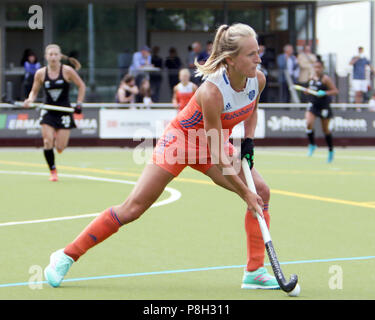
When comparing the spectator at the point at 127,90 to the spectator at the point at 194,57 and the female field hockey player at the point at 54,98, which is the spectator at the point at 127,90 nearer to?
the spectator at the point at 194,57

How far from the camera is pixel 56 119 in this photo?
45.1 ft

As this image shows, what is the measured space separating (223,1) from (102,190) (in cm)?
1655

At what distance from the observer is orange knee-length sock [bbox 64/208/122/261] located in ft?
19.6

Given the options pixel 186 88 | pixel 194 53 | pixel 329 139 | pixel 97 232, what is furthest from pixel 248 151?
pixel 194 53

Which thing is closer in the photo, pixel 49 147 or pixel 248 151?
pixel 248 151

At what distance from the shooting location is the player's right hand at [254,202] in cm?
580

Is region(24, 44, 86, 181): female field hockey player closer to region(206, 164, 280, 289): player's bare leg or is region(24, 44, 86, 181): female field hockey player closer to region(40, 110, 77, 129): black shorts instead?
region(40, 110, 77, 129): black shorts

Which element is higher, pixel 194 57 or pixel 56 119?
pixel 194 57

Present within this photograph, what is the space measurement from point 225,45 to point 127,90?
17662 mm

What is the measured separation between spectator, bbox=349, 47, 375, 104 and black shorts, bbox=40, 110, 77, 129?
496 inches

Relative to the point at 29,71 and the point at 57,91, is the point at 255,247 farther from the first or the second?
the point at 29,71

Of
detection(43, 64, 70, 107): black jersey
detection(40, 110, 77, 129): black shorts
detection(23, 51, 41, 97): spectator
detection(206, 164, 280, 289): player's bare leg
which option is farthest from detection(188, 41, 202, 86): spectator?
detection(206, 164, 280, 289): player's bare leg

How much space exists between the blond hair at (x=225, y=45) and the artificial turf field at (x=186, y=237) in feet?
4.74
